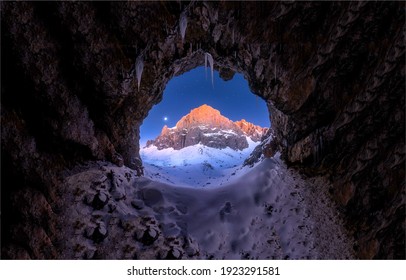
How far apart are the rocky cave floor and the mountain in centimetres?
3990

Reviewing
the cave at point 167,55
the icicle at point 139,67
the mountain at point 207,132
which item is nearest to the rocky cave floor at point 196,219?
the cave at point 167,55

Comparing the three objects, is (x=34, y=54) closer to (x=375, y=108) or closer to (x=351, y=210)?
(x=375, y=108)

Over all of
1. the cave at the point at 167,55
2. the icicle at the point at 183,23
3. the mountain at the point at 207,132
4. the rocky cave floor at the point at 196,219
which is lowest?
the rocky cave floor at the point at 196,219

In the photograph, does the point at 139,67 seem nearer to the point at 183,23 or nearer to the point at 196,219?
the point at 183,23

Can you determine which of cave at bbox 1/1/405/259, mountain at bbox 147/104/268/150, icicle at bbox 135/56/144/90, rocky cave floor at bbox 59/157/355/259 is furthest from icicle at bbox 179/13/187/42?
mountain at bbox 147/104/268/150

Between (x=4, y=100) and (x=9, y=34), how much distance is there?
1.59 meters

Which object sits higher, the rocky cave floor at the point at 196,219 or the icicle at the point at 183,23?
the icicle at the point at 183,23

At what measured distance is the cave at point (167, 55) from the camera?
5.19 m

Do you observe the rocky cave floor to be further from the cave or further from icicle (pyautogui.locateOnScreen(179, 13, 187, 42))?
icicle (pyautogui.locateOnScreen(179, 13, 187, 42))

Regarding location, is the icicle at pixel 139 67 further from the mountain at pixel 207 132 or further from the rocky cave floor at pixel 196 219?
the mountain at pixel 207 132

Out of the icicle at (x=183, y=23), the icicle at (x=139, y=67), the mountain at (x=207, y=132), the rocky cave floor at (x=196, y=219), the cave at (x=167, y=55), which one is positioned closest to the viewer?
the cave at (x=167, y=55)

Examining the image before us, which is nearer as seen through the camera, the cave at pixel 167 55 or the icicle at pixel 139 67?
the cave at pixel 167 55

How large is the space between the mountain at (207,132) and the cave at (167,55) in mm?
40988
